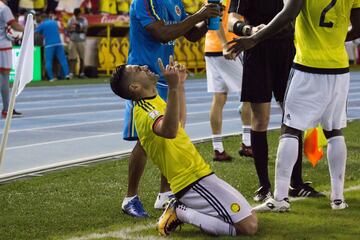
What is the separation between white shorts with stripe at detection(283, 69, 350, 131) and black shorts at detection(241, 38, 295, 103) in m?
0.83

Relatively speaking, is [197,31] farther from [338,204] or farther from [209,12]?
[338,204]

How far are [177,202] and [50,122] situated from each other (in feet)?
28.4

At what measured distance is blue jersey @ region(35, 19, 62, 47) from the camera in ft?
91.3

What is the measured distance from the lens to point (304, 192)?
7.35 meters

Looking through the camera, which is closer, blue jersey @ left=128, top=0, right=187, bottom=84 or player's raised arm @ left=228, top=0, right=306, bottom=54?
player's raised arm @ left=228, top=0, right=306, bottom=54

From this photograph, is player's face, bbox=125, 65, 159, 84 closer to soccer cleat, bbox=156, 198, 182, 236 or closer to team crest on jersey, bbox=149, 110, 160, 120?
team crest on jersey, bbox=149, 110, 160, 120

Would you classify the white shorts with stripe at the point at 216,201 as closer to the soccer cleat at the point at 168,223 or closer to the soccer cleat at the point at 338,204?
the soccer cleat at the point at 168,223

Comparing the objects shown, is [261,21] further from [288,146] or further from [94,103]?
[94,103]

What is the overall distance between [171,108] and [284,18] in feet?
3.80

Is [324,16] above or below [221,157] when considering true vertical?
above

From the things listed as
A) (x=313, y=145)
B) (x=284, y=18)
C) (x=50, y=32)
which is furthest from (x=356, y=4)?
(x=50, y=32)

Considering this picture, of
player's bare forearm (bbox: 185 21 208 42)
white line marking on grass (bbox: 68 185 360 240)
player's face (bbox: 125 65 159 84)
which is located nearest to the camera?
white line marking on grass (bbox: 68 185 360 240)

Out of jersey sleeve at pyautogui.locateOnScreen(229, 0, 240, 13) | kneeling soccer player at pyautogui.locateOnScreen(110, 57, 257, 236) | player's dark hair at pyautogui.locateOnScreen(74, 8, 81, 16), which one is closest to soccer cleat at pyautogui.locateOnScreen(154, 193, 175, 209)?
kneeling soccer player at pyautogui.locateOnScreen(110, 57, 257, 236)

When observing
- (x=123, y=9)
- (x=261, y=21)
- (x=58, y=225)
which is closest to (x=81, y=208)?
(x=58, y=225)
